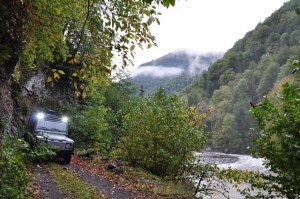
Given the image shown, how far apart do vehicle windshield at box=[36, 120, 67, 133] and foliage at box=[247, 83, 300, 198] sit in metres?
9.86

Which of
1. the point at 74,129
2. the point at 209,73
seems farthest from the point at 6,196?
the point at 209,73

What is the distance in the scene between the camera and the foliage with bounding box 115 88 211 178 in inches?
469

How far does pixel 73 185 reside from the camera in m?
9.01

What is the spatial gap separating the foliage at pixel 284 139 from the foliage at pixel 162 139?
19.9ft

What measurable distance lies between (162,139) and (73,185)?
4.91 metres

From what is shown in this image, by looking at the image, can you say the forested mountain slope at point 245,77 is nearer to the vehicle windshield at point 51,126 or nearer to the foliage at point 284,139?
the vehicle windshield at point 51,126

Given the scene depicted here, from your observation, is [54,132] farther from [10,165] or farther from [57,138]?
[10,165]

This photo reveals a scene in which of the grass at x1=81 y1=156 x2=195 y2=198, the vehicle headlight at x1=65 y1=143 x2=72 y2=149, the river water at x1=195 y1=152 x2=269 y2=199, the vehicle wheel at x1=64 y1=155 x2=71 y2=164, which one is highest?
the vehicle headlight at x1=65 y1=143 x2=72 y2=149

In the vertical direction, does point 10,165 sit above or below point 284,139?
below

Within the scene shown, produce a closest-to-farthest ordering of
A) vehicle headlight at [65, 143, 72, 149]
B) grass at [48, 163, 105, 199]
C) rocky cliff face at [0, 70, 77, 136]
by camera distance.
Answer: grass at [48, 163, 105, 199] → vehicle headlight at [65, 143, 72, 149] → rocky cliff face at [0, 70, 77, 136]

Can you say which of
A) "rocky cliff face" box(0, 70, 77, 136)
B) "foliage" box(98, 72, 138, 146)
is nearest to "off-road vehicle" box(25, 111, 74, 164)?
"rocky cliff face" box(0, 70, 77, 136)

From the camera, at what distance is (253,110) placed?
18.6 ft

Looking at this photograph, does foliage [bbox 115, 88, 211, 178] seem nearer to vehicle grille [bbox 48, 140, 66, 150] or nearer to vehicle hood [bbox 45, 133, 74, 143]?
vehicle hood [bbox 45, 133, 74, 143]

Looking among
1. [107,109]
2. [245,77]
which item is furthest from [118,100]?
[245,77]
